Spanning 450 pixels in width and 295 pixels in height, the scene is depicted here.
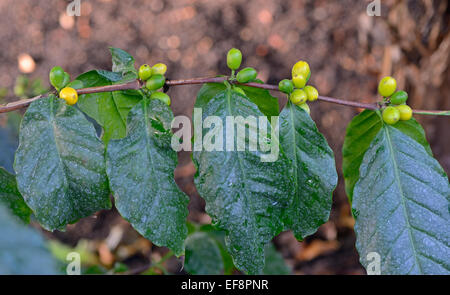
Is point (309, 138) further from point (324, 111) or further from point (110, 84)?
point (324, 111)

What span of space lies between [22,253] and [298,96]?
2.26 feet

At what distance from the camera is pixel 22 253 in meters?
0.54

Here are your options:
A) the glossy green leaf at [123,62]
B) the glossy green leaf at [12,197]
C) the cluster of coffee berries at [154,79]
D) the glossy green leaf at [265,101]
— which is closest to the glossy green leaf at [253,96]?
the glossy green leaf at [265,101]

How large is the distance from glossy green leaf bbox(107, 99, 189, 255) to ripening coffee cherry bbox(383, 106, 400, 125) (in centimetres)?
53

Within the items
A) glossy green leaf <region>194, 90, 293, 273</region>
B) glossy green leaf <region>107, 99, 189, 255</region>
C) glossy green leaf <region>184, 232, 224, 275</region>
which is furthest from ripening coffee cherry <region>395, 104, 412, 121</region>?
glossy green leaf <region>184, 232, 224, 275</region>

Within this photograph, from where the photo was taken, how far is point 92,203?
36.8 inches

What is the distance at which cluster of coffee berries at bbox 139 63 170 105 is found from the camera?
985mm

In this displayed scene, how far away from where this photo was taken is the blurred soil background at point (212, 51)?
98.3 inches

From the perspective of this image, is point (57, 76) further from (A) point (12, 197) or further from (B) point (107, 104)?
(A) point (12, 197)

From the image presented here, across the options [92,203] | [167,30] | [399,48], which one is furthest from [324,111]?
[92,203]

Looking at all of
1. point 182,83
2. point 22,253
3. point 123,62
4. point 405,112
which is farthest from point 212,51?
point 22,253

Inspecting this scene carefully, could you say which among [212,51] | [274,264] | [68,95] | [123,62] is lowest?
[274,264]

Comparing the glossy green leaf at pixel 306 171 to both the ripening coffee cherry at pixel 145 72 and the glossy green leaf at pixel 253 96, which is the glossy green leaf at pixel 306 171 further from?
the ripening coffee cherry at pixel 145 72
